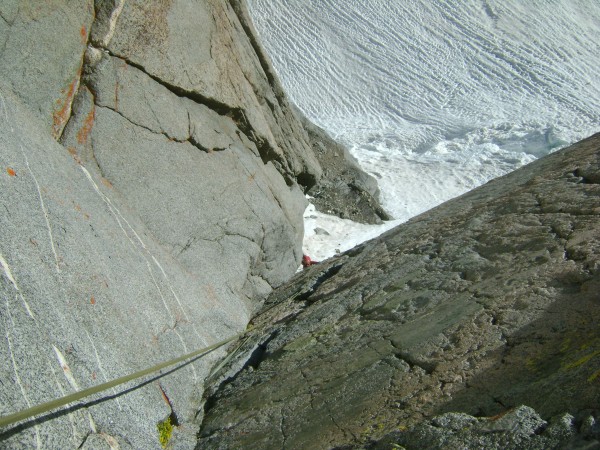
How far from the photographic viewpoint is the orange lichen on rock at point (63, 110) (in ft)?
15.1

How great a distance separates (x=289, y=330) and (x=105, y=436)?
1.73m

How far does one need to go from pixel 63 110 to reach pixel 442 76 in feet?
43.1

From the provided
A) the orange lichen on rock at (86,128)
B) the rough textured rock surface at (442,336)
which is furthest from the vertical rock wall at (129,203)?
the rough textured rock surface at (442,336)

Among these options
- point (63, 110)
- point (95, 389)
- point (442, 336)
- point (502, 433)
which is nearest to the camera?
point (502, 433)

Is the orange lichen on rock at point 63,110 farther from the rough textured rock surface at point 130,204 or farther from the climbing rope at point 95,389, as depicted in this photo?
the climbing rope at point 95,389

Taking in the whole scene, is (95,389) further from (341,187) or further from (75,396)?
(341,187)

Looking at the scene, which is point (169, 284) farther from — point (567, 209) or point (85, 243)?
point (567, 209)

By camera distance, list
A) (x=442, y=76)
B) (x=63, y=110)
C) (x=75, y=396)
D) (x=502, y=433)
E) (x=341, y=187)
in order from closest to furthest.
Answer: (x=502, y=433), (x=75, y=396), (x=63, y=110), (x=341, y=187), (x=442, y=76)

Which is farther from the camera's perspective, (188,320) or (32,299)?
(188,320)

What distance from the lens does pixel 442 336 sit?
3.53 meters

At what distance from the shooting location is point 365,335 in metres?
3.98

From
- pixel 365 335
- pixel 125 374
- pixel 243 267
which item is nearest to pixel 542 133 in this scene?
pixel 243 267

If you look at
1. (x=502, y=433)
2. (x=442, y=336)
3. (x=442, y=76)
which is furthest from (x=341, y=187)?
(x=442, y=76)

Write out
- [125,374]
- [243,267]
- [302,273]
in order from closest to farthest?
1. [125,374]
2. [243,267]
3. [302,273]
